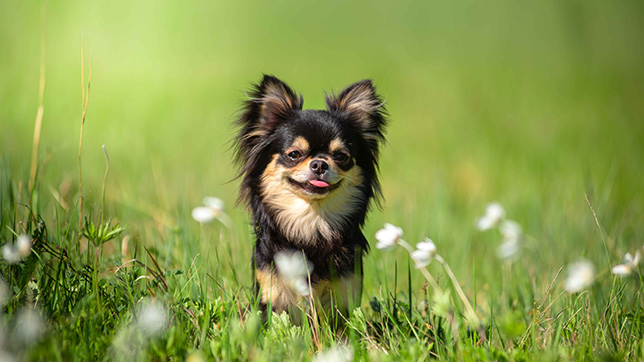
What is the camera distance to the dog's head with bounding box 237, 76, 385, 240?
120 inches

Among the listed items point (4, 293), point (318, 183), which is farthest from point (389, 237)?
point (4, 293)

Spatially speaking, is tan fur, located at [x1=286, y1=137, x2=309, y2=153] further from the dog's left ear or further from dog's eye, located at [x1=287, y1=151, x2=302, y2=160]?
the dog's left ear

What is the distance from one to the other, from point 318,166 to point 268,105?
0.59m

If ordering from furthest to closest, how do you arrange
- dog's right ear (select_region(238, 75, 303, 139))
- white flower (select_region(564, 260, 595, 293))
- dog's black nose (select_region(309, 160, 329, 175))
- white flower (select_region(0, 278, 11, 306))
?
1. dog's right ear (select_region(238, 75, 303, 139))
2. dog's black nose (select_region(309, 160, 329, 175))
3. white flower (select_region(0, 278, 11, 306))
4. white flower (select_region(564, 260, 595, 293))

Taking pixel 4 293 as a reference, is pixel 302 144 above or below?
above

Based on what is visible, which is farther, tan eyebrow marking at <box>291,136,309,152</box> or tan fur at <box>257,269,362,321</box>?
tan eyebrow marking at <box>291,136,309,152</box>

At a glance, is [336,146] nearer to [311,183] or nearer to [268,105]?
[311,183]

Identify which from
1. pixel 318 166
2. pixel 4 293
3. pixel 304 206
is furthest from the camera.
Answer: pixel 304 206

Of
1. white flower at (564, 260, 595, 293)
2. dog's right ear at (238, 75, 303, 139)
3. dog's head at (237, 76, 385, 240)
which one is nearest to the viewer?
white flower at (564, 260, 595, 293)

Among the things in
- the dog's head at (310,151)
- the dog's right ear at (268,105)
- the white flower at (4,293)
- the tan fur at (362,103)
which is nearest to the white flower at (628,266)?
the dog's head at (310,151)

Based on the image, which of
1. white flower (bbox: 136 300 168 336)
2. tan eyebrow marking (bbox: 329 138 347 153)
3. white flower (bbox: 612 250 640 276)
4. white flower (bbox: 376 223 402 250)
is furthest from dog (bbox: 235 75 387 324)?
white flower (bbox: 612 250 640 276)

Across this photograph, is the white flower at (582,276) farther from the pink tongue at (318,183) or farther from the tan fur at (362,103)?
the tan fur at (362,103)

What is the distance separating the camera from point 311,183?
9.72 feet

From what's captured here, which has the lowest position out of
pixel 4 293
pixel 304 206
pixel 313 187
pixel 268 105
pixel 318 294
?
pixel 318 294
